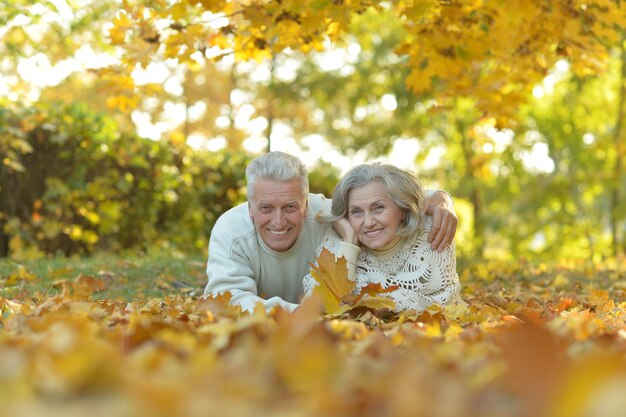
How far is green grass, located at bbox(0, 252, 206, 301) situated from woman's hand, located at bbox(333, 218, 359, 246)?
1.38m

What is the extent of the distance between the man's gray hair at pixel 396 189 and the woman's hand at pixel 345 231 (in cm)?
3

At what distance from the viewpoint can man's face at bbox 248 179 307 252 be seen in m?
3.86

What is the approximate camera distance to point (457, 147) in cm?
1664

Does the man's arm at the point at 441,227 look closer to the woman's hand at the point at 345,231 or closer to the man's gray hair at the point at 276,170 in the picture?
the woman's hand at the point at 345,231

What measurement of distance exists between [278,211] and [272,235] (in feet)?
0.54

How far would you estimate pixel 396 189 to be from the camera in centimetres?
386

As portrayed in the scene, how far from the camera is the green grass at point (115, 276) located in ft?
16.2

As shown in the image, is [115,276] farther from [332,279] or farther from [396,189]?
[332,279]

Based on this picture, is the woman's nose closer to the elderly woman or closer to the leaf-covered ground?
the elderly woman

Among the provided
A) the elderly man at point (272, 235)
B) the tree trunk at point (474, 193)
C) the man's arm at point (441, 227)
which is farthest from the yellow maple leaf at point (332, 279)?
the tree trunk at point (474, 193)

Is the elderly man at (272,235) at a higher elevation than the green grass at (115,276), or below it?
higher

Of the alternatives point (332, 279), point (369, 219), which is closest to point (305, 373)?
point (332, 279)

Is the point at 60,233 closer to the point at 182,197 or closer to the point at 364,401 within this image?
the point at 182,197

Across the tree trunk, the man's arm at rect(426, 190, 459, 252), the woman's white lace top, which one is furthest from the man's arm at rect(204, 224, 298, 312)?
the tree trunk
